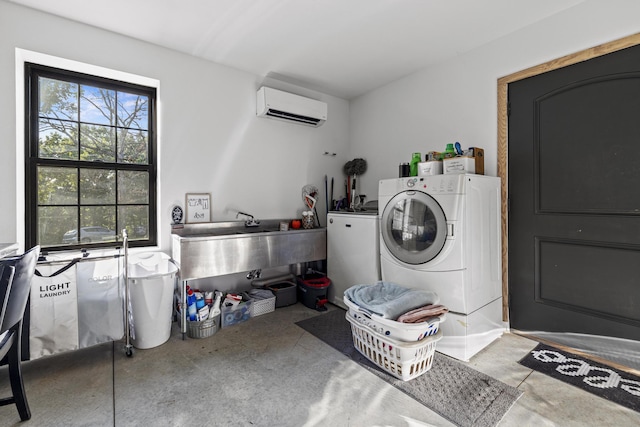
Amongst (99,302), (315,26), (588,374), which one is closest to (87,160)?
(99,302)

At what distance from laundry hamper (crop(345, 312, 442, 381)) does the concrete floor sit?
117 millimetres

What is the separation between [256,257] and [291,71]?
199 centimetres

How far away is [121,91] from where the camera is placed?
2.67m

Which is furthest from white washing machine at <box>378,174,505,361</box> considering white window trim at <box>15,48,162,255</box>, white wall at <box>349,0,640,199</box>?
white window trim at <box>15,48,162,255</box>

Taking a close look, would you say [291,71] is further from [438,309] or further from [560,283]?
[560,283]

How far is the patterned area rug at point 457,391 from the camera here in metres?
1.53

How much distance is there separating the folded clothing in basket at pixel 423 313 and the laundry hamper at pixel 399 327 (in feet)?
0.09

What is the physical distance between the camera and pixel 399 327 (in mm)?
1811

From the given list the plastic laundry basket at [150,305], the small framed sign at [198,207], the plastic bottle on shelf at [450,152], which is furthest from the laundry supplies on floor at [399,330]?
the small framed sign at [198,207]

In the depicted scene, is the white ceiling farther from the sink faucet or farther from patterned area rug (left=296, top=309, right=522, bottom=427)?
patterned area rug (left=296, top=309, right=522, bottom=427)

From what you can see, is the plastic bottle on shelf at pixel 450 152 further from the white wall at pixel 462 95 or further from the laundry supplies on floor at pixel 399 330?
the laundry supplies on floor at pixel 399 330

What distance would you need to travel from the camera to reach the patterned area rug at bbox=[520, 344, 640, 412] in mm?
1663

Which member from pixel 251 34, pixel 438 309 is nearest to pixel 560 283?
pixel 438 309

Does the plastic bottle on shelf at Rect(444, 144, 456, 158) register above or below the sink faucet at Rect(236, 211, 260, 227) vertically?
above
